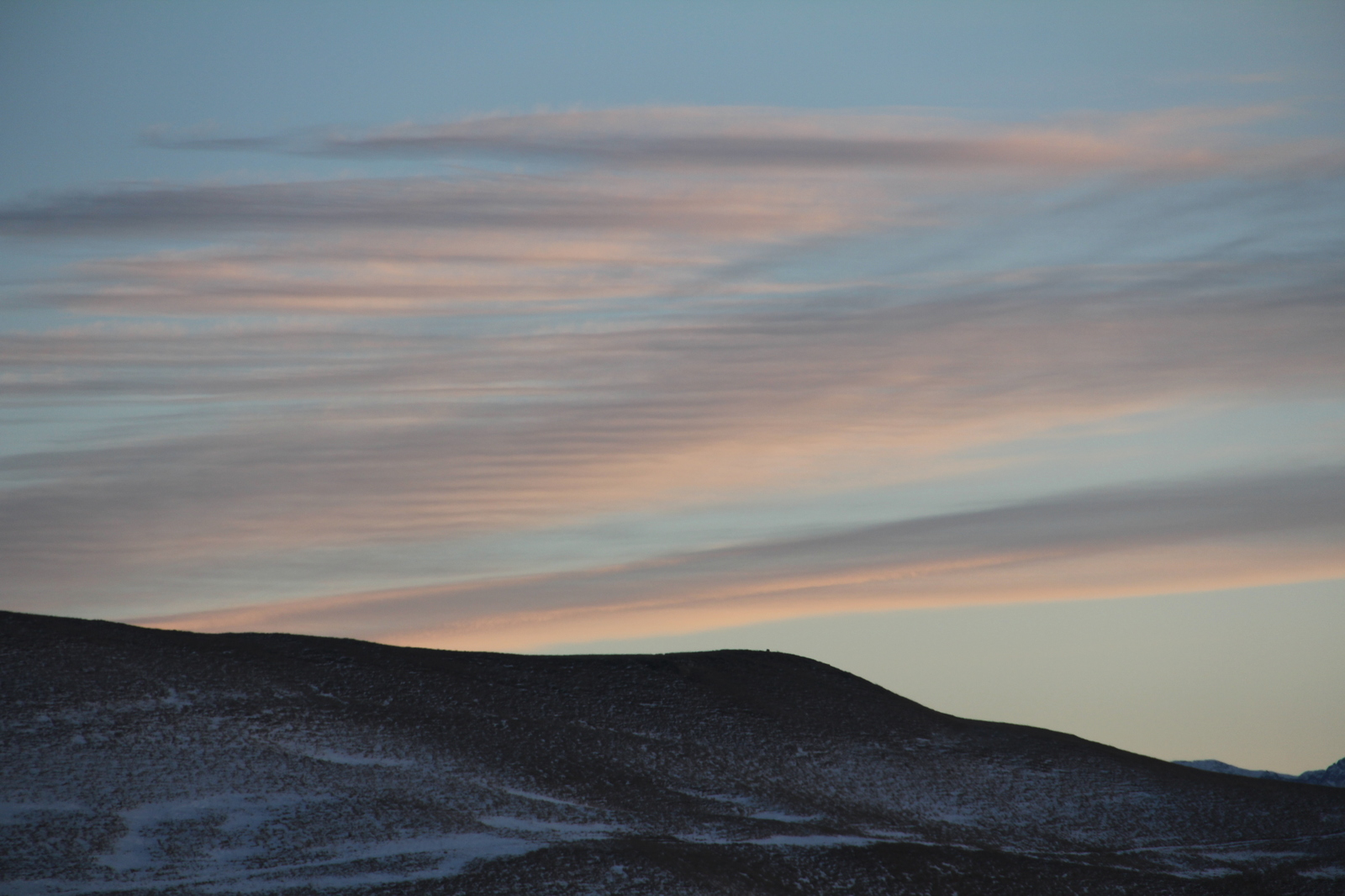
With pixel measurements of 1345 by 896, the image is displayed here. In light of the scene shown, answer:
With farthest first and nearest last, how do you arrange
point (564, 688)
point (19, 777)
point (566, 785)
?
point (564, 688) → point (566, 785) → point (19, 777)

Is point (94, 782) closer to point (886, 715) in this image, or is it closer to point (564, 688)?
point (564, 688)

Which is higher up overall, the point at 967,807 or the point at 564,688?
the point at 564,688

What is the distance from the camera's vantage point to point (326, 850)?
49.8m

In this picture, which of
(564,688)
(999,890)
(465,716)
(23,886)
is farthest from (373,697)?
(999,890)

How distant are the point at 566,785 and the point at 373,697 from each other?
14.1m

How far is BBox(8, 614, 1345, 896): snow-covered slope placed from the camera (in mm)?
49375

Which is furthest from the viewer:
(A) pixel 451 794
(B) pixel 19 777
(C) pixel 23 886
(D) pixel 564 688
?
(D) pixel 564 688

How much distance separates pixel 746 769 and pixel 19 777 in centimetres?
3404

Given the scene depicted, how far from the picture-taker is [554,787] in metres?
62.1

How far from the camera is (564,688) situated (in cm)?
8081

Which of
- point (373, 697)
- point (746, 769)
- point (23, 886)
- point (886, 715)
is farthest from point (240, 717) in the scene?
point (886, 715)

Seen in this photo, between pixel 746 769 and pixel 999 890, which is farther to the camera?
pixel 746 769

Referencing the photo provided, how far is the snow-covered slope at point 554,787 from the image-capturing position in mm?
49375

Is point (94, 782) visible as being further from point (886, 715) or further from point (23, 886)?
point (886, 715)
